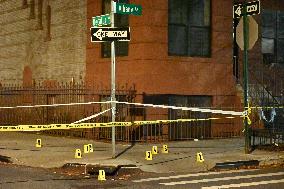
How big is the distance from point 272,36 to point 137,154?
1025 cm

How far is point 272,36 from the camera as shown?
19859mm

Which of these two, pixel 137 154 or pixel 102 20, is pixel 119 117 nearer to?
pixel 137 154

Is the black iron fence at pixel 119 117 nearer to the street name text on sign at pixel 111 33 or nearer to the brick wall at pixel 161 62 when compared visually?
the brick wall at pixel 161 62

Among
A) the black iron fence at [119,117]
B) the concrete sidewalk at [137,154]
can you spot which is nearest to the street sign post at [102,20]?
the concrete sidewalk at [137,154]

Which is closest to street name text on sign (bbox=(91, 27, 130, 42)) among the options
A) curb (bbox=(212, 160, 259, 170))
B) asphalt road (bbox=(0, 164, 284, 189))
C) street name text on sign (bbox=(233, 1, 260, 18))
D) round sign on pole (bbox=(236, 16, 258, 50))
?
asphalt road (bbox=(0, 164, 284, 189))

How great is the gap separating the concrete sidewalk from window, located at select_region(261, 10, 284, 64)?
568 cm

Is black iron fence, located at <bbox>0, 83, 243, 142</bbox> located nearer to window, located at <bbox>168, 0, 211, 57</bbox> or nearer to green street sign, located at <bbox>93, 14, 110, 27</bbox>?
window, located at <bbox>168, 0, 211, 57</bbox>

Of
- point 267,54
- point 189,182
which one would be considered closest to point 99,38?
point 189,182

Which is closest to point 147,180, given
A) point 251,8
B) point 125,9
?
point 125,9

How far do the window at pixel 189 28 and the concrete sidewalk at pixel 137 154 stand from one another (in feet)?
11.0

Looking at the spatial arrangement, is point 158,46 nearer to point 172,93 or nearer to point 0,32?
point 172,93

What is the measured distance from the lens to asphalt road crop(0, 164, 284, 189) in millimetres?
8578

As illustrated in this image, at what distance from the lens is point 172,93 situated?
16.0 m

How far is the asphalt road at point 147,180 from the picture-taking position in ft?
28.1
